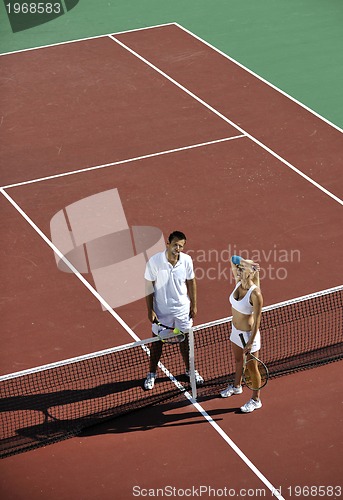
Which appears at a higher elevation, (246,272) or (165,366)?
(246,272)

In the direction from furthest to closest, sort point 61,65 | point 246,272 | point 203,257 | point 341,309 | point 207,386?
point 61,65 < point 203,257 < point 341,309 < point 207,386 < point 246,272

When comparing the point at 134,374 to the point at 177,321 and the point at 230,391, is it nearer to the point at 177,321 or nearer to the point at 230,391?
the point at 177,321

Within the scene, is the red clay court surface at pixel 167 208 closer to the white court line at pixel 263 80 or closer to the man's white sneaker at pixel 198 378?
the white court line at pixel 263 80

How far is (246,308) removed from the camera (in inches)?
435

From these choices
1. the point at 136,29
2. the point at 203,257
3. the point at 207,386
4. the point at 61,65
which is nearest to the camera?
the point at 207,386

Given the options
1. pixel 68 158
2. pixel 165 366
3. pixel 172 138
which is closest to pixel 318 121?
pixel 172 138

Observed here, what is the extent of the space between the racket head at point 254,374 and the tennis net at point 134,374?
64 cm

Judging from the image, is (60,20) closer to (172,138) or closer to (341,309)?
(172,138)

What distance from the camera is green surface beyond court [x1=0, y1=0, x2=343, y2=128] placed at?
20.9 metres

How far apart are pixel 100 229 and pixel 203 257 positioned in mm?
1845

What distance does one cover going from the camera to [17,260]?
587 inches
